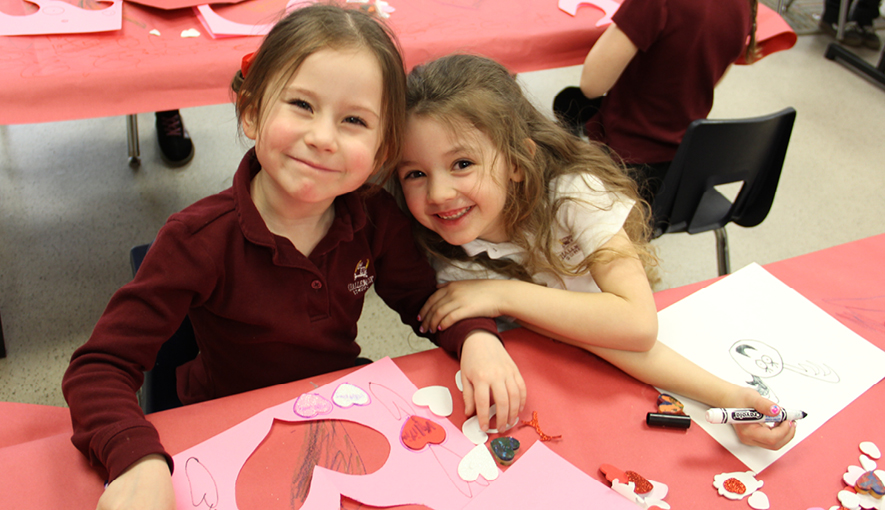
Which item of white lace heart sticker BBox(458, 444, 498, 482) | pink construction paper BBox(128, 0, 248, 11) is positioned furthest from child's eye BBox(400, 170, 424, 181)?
pink construction paper BBox(128, 0, 248, 11)

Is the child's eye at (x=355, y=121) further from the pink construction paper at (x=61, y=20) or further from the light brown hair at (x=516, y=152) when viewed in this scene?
the pink construction paper at (x=61, y=20)

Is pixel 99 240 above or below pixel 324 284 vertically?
below

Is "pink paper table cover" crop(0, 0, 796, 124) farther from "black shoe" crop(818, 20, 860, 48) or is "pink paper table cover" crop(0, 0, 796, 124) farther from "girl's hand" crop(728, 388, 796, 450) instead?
"black shoe" crop(818, 20, 860, 48)

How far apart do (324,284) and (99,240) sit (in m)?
1.36

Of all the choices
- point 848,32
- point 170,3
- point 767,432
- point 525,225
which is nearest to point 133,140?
point 170,3

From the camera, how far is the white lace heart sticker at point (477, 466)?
1.99 ft

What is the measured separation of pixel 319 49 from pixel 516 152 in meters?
0.32

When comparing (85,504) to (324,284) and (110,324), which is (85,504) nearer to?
(110,324)

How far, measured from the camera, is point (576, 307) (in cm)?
79

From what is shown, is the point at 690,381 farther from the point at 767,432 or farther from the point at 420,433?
the point at 420,433

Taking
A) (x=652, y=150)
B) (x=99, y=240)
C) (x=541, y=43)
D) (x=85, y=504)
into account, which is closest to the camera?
(x=85, y=504)

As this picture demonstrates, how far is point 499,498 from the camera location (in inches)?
23.2

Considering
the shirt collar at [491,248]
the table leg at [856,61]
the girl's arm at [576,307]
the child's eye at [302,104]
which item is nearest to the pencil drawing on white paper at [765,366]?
the girl's arm at [576,307]

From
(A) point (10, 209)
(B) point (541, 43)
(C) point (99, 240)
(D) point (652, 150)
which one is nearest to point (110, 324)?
(B) point (541, 43)
